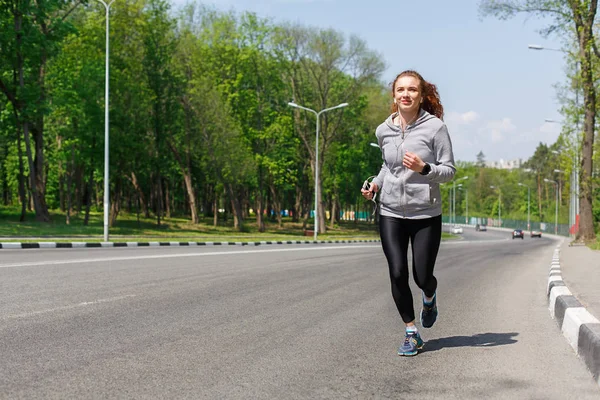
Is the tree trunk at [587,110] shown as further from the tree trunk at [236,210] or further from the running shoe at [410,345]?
the tree trunk at [236,210]

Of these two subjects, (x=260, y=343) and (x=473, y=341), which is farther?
(x=473, y=341)

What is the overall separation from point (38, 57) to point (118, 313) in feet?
105

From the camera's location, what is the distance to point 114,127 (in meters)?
40.6

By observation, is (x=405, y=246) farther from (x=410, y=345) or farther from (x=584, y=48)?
(x=584, y=48)

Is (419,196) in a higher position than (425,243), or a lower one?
higher

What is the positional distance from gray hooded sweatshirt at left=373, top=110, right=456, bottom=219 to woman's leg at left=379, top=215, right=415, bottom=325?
8 centimetres

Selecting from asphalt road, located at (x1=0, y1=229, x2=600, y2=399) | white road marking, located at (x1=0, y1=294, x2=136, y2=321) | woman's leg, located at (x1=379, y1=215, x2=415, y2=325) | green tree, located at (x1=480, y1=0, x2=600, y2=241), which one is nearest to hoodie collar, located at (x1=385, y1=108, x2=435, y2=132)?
woman's leg, located at (x1=379, y1=215, x2=415, y2=325)

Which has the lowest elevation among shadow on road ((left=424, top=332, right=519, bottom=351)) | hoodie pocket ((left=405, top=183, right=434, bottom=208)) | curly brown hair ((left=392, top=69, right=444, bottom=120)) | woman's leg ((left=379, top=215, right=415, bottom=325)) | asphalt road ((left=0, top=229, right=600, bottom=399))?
shadow on road ((left=424, top=332, right=519, bottom=351))

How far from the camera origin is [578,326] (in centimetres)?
565

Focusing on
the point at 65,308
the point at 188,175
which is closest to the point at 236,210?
the point at 188,175

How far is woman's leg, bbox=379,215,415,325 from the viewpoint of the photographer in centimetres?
521

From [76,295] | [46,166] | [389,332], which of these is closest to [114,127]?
[46,166]

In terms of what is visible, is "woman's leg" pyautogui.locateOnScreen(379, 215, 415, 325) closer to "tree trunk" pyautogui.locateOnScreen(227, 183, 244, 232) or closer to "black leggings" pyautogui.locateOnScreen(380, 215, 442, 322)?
"black leggings" pyautogui.locateOnScreen(380, 215, 442, 322)

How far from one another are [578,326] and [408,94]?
93.4 inches
